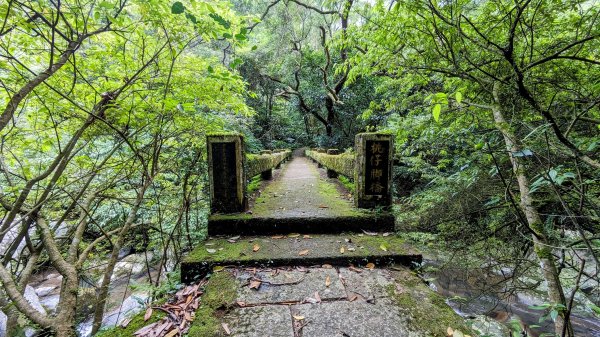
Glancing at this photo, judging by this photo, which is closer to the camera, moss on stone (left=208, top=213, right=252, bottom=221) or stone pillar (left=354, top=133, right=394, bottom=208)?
moss on stone (left=208, top=213, right=252, bottom=221)

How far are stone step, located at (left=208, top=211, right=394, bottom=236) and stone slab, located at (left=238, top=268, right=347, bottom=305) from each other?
0.72 meters

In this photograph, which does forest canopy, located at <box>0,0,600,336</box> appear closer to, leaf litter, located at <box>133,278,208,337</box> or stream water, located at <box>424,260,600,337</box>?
leaf litter, located at <box>133,278,208,337</box>

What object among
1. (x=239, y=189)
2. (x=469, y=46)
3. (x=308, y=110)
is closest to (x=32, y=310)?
(x=239, y=189)

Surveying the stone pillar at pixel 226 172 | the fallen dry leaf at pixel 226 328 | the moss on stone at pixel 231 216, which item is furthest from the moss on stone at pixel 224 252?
the fallen dry leaf at pixel 226 328

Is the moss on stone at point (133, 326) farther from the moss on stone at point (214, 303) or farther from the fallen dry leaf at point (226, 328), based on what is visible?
the fallen dry leaf at point (226, 328)

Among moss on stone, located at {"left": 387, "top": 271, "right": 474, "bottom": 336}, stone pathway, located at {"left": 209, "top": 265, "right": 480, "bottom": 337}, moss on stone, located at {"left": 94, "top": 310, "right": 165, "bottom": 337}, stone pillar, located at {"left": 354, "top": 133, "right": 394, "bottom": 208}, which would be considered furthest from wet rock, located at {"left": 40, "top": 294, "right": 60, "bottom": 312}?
moss on stone, located at {"left": 387, "top": 271, "right": 474, "bottom": 336}

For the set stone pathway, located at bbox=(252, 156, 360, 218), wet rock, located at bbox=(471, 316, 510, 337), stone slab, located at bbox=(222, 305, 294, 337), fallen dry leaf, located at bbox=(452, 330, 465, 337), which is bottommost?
wet rock, located at bbox=(471, 316, 510, 337)

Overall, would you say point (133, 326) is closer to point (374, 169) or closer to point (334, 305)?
point (334, 305)

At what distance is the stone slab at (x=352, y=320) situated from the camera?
1568mm

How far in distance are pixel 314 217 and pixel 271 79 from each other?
42.8 ft

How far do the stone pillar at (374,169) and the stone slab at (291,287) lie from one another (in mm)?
1235

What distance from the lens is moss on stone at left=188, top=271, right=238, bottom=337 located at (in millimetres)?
1593

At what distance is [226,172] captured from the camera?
10.2 ft

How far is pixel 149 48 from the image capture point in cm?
355
